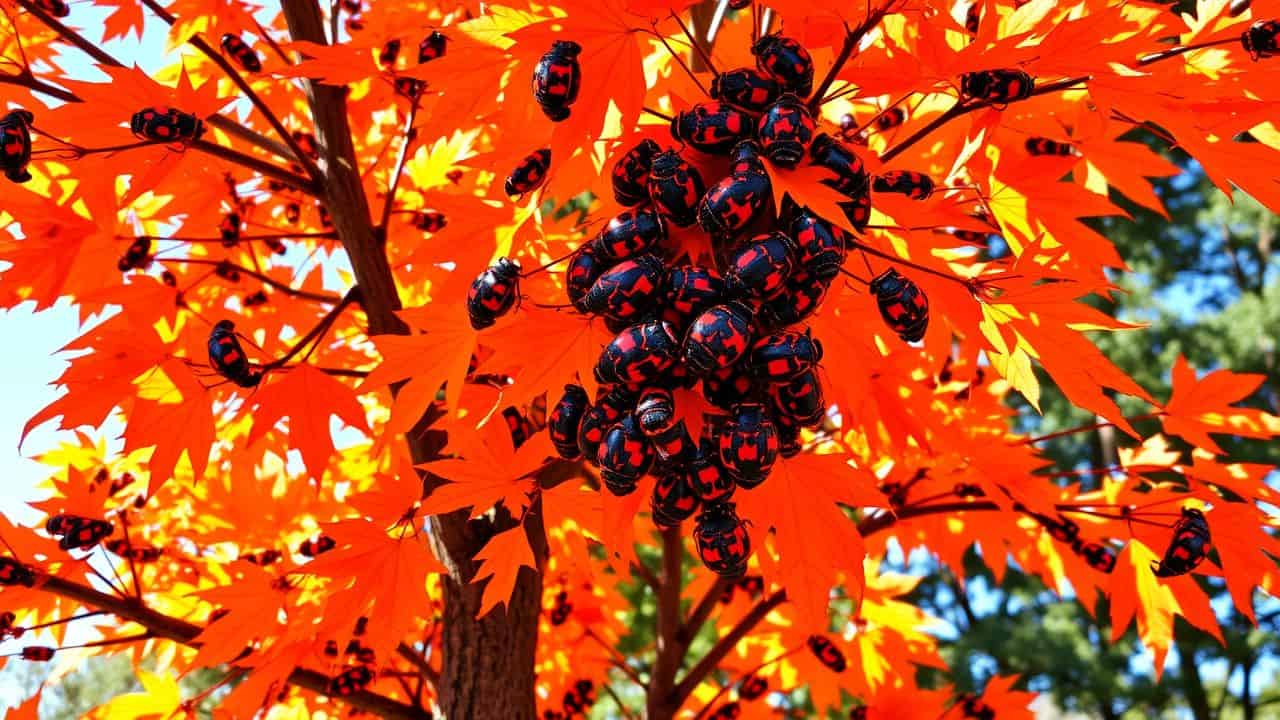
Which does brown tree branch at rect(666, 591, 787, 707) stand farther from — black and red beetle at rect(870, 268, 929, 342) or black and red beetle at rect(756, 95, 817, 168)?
black and red beetle at rect(756, 95, 817, 168)

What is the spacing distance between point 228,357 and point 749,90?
1.32 metres

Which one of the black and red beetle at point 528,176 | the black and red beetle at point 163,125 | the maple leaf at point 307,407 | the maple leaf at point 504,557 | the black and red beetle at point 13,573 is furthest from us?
the black and red beetle at point 13,573

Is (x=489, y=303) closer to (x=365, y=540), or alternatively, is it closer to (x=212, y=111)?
(x=365, y=540)

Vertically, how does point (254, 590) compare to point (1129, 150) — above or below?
below

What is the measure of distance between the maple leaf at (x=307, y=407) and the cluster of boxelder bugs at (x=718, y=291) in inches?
29.3

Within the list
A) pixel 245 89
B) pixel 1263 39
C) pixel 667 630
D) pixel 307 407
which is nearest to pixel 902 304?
pixel 1263 39

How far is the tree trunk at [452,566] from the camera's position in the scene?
8.08ft

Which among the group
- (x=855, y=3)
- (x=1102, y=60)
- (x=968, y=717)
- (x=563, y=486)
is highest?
(x=855, y=3)

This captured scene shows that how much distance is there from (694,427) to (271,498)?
2320 millimetres

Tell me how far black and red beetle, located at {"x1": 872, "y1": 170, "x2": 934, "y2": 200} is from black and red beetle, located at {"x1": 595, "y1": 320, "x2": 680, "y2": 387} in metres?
0.62

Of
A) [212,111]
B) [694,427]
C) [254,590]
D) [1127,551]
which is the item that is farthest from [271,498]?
[1127,551]

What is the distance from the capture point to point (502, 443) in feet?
6.20

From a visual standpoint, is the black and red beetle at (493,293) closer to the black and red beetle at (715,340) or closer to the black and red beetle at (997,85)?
the black and red beetle at (715,340)

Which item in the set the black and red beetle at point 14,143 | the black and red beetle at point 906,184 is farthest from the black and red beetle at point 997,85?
the black and red beetle at point 14,143
